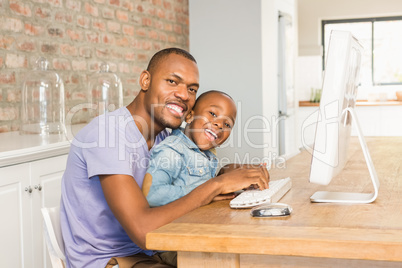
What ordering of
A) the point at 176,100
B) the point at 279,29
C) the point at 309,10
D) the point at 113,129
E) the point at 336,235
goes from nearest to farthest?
the point at 336,235, the point at 113,129, the point at 176,100, the point at 279,29, the point at 309,10

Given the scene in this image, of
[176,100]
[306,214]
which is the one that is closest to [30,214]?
[176,100]

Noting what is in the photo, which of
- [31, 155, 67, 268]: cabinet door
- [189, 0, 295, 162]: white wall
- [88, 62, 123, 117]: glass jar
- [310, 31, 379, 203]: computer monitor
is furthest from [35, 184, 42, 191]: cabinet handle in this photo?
[189, 0, 295, 162]: white wall

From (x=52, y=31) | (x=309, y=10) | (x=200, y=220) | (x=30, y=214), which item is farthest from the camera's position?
(x=309, y=10)

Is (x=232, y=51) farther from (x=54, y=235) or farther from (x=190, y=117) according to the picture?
(x=54, y=235)

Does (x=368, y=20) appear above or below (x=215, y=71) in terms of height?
above

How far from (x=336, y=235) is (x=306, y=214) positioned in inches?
7.9

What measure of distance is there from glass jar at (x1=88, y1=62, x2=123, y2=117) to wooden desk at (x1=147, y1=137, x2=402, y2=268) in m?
2.04

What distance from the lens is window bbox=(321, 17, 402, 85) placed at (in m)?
6.72

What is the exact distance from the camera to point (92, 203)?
1492 mm

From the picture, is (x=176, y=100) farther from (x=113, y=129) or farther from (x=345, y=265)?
(x=345, y=265)

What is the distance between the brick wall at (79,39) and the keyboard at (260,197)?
5.64 ft

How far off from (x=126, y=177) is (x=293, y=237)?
19.4 inches

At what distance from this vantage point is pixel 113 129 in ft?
4.75

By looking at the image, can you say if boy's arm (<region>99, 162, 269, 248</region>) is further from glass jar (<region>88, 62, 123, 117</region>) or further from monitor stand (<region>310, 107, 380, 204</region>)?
glass jar (<region>88, 62, 123, 117</region>)
